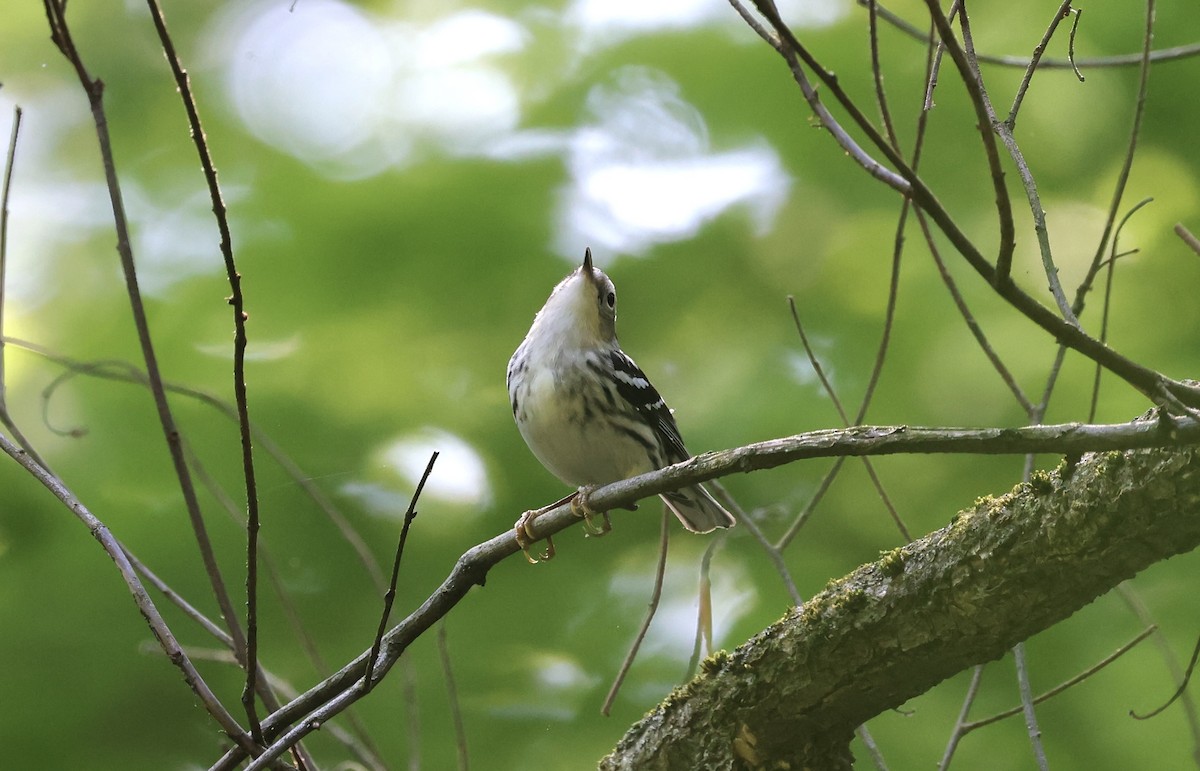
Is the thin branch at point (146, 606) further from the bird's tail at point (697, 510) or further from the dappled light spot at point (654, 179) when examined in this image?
the dappled light spot at point (654, 179)

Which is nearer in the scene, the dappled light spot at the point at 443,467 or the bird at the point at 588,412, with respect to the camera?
the bird at the point at 588,412

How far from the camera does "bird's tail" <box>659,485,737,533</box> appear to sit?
255 centimetres

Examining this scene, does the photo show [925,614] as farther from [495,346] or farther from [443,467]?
[495,346]

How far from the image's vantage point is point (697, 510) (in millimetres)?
2613

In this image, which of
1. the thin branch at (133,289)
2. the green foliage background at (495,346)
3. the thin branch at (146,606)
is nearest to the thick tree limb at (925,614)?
the thin branch at (146,606)

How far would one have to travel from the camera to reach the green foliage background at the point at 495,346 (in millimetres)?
3438

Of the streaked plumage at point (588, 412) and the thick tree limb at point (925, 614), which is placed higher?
the streaked plumage at point (588, 412)

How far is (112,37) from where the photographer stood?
397 centimetres

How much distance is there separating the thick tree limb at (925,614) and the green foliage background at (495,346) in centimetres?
158

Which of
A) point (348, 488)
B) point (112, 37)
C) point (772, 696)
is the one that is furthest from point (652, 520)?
point (112, 37)

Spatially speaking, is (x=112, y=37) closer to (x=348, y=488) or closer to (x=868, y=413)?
(x=348, y=488)

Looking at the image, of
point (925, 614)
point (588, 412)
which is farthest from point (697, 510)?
point (925, 614)

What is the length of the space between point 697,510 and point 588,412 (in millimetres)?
385

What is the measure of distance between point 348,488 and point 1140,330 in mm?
2736
